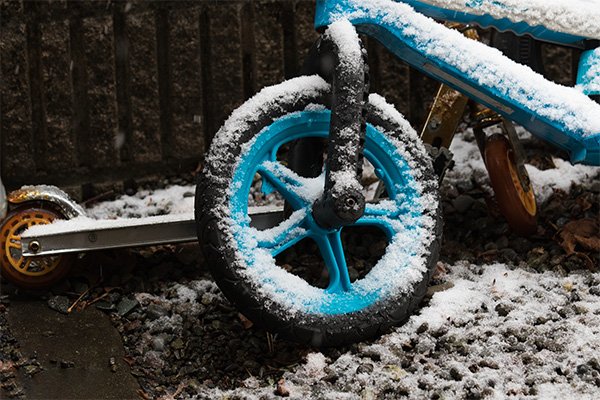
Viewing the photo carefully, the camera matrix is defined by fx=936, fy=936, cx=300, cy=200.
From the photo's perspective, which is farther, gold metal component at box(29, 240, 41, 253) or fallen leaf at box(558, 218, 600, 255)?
fallen leaf at box(558, 218, 600, 255)

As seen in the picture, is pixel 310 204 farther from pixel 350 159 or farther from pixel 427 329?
pixel 427 329

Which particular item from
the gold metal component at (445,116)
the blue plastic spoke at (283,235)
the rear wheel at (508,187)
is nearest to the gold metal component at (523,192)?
the rear wheel at (508,187)

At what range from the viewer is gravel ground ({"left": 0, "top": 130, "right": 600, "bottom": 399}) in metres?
2.31

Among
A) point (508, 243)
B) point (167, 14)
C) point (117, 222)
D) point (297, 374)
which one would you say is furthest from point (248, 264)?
point (167, 14)

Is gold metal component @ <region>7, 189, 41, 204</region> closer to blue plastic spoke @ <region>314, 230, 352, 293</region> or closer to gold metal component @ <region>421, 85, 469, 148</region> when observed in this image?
blue plastic spoke @ <region>314, 230, 352, 293</region>

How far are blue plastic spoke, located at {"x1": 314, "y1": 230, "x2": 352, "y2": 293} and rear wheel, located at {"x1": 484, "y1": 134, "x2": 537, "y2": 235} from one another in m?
0.73

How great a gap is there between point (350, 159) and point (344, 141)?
0.05 m

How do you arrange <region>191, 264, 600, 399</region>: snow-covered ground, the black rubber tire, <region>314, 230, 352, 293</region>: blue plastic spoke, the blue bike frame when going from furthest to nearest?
the blue bike frame
<region>314, 230, 352, 293</region>: blue plastic spoke
the black rubber tire
<region>191, 264, 600, 399</region>: snow-covered ground

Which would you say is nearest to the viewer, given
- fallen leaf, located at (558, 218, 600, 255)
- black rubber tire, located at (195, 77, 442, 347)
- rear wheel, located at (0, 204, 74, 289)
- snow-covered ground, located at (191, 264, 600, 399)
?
snow-covered ground, located at (191, 264, 600, 399)

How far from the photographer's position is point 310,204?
2.49 m

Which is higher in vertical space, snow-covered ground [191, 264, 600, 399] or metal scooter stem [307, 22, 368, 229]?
metal scooter stem [307, 22, 368, 229]

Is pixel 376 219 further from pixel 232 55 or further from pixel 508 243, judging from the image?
pixel 232 55

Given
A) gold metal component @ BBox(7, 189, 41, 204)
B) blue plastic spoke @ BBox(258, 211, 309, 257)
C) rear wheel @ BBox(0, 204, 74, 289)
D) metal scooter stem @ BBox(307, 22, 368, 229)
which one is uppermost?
metal scooter stem @ BBox(307, 22, 368, 229)

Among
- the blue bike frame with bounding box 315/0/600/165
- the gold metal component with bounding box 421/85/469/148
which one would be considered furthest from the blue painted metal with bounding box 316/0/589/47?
the gold metal component with bounding box 421/85/469/148
